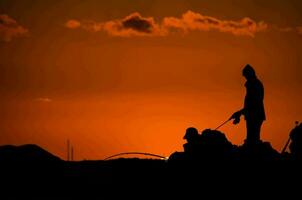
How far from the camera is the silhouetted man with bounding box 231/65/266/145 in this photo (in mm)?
20516

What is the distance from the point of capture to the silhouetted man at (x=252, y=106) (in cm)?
2052

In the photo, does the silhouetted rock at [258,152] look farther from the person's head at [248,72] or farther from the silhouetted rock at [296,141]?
the person's head at [248,72]

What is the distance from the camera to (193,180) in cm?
1886

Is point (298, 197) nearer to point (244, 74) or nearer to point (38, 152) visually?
point (244, 74)

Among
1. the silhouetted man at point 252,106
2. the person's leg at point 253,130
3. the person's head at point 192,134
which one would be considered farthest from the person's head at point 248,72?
the person's head at point 192,134

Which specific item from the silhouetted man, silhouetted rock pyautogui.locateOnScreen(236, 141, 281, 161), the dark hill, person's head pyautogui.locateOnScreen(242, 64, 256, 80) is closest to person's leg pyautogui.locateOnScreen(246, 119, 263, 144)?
the silhouetted man

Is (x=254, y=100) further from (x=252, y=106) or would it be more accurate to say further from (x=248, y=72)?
(x=248, y=72)

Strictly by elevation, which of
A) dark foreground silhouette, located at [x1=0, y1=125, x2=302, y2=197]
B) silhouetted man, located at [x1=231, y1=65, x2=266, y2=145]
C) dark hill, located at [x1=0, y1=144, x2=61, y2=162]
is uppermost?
silhouetted man, located at [x1=231, y1=65, x2=266, y2=145]

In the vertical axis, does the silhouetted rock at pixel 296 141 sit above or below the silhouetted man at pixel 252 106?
below

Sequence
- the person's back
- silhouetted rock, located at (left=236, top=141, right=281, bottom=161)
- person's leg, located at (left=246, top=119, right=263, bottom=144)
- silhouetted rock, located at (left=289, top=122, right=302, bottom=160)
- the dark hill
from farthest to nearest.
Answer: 1. the dark hill
2. silhouetted rock, located at (left=289, top=122, right=302, bottom=160)
3. the person's back
4. person's leg, located at (left=246, top=119, right=263, bottom=144)
5. silhouetted rock, located at (left=236, top=141, right=281, bottom=161)

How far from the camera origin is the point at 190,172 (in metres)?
18.8

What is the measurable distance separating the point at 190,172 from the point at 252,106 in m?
3.34

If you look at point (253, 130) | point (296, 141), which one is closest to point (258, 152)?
point (253, 130)

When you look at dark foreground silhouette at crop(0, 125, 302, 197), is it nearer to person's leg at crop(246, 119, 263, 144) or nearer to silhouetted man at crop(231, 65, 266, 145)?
person's leg at crop(246, 119, 263, 144)
